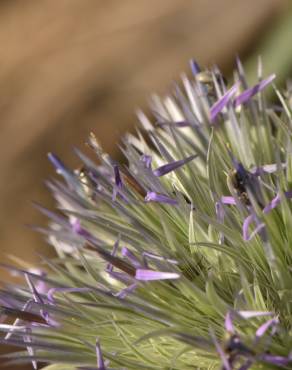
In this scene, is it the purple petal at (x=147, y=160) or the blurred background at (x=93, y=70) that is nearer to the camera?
the purple petal at (x=147, y=160)

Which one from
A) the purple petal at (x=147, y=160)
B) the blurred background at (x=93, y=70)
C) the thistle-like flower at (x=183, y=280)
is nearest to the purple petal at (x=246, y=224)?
the thistle-like flower at (x=183, y=280)

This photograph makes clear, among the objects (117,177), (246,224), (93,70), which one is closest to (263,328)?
(246,224)

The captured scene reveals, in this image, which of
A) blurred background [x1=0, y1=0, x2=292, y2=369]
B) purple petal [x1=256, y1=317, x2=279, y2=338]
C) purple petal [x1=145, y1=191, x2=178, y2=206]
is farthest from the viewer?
blurred background [x1=0, y1=0, x2=292, y2=369]

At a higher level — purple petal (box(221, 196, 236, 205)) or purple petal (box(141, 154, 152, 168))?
purple petal (box(141, 154, 152, 168))

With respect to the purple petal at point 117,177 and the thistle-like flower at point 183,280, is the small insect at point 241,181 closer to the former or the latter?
the thistle-like flower at point 183,280

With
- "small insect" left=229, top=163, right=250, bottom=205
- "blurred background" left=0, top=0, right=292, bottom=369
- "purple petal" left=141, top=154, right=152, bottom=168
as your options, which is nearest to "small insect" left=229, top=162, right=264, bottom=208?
"small insect" left=229, top=163, right=250, bottom=205

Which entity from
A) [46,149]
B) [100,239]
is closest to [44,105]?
[46,149]

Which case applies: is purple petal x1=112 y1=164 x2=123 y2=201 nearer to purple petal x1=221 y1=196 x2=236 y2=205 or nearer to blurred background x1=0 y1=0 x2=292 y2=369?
purple petal x1=221 y1=196 x2=236 y2=205

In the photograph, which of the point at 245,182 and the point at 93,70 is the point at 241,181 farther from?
the point at 93,70
